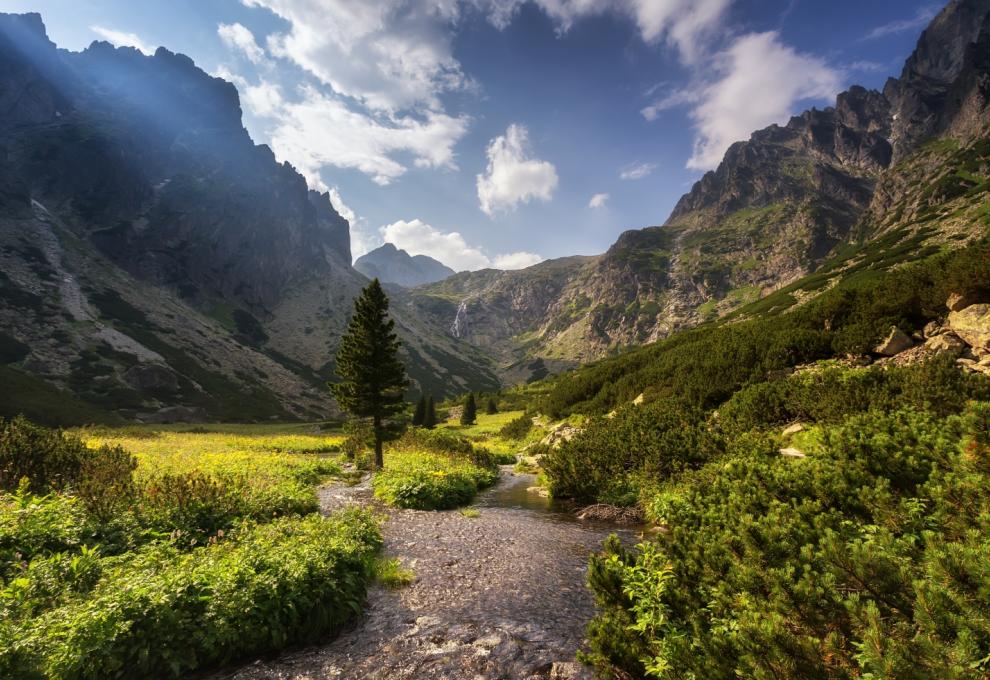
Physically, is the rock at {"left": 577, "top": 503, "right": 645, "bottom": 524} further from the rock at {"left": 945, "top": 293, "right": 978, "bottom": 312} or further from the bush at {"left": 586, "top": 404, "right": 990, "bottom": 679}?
the rock at {"left": 945, "top": 293, "right": 978, "bottom": 312}

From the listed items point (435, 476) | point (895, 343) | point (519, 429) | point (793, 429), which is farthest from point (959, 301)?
point (519, 429)

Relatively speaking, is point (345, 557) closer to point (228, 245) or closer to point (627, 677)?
point (627, 677)

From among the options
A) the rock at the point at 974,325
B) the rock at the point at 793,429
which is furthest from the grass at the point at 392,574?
the rock at the point at 974,325

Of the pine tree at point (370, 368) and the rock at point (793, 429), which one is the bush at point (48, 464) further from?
the rock at point (793, 429)

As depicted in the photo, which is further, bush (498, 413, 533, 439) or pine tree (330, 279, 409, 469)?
bush (498, 413, 533, 439)

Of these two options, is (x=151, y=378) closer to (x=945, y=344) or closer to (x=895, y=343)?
(x=895, y=343)

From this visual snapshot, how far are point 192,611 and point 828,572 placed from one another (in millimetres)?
9132

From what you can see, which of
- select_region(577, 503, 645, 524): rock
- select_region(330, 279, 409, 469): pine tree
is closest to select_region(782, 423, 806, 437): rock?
select_region(577, 503, 645, 524): rock

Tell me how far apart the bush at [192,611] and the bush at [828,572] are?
17.4 ft

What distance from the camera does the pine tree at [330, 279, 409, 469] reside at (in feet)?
92.1

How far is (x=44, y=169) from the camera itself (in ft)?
530

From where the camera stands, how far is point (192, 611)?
7207mm

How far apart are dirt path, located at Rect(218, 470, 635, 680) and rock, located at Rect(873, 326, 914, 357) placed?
13979 mm

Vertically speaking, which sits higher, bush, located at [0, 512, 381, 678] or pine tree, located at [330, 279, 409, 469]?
pine tree, located at [330, 279, 409, 469]
